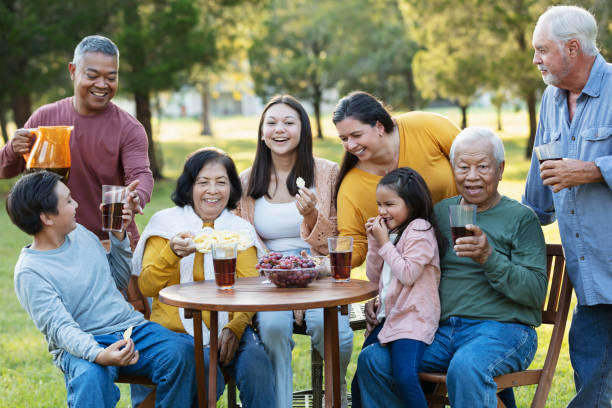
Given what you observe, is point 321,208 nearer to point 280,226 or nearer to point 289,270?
point 280,226

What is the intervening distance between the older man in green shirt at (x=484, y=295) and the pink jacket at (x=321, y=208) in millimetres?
686

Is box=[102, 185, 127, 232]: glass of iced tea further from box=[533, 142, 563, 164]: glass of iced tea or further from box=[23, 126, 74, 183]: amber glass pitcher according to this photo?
box=[533, 142, 563, 164]: glass of iced tea

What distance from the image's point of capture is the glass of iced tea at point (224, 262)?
3.52m

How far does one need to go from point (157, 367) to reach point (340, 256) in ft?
3.42

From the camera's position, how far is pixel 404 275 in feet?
11.9

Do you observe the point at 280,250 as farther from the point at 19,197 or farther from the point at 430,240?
the point at 19,197

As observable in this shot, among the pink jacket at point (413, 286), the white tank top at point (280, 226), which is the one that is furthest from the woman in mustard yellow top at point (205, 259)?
the pink jacket at point (413, 286)

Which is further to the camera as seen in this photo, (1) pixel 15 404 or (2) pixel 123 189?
(1) pixel 15 404

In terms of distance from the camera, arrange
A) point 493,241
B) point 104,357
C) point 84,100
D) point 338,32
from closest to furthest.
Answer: point 104,357
point 493,241
point 84,100
point 338,32

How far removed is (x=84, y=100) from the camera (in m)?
4.53

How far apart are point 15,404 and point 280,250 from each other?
7.16 ft

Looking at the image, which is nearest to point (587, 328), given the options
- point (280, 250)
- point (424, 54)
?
point (280, 250)

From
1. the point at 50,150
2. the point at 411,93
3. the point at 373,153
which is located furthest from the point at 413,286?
the point at 411,93

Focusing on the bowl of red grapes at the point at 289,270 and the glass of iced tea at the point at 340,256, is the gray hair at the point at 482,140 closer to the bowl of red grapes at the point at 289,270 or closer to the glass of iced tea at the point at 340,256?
the glass of iced tea at the point at 340,256
